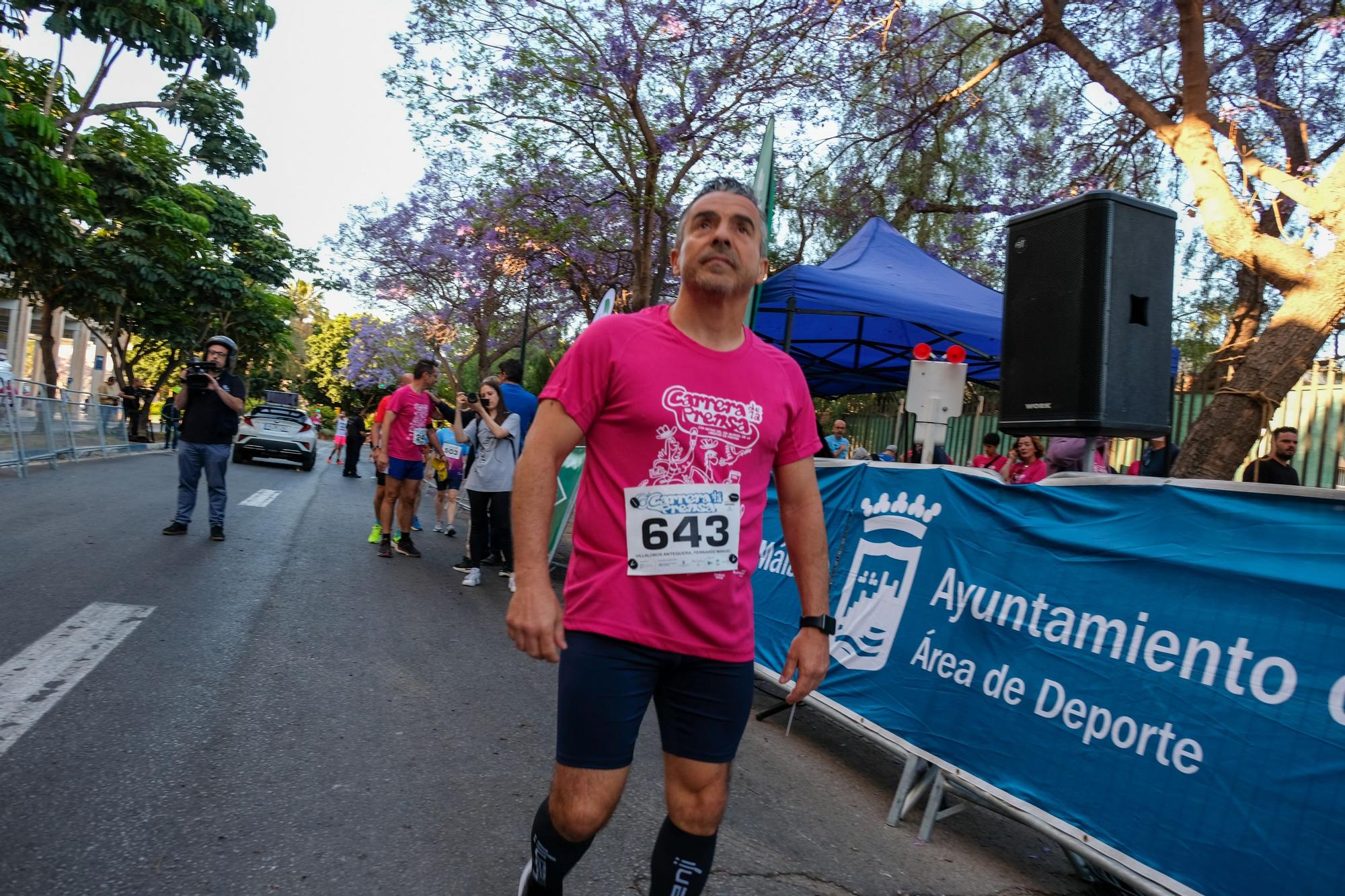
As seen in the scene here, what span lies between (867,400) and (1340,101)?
17.0 m

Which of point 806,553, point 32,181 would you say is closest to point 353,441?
point 32,181

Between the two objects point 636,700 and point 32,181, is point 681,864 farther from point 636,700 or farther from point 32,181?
point 32,181

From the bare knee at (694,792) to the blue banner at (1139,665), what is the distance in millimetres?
1730

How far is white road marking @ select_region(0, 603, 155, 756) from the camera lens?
380 cm

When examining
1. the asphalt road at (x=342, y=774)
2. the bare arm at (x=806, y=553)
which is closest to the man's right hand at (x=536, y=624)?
the bare arm at (x=806, y=553)

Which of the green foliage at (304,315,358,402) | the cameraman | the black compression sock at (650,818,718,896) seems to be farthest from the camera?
the green foliage at (304,315,358,402)

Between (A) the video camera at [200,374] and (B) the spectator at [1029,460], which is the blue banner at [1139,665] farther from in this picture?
(A) the video camera at [200,374]

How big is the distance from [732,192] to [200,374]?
295 inches

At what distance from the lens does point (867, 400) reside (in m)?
28.1

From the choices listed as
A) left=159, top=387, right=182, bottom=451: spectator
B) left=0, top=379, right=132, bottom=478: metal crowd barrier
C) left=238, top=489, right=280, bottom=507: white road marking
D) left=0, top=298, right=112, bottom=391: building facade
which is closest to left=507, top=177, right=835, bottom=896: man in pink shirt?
left=238, top=489, right=280, bottom=507: white road marking

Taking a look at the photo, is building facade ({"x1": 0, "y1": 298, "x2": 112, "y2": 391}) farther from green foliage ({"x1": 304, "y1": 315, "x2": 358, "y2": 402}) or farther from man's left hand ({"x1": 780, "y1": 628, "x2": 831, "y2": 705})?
man's left hand ({"x1": 780, "y1": 628, "x2": 831, "y2": 705})

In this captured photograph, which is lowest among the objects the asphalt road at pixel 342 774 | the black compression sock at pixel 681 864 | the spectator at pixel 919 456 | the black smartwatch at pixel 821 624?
the asphalt road at pixel 342 774

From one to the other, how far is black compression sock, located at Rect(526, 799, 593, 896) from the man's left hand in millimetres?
628

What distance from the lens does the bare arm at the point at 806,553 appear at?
2.43 meters
